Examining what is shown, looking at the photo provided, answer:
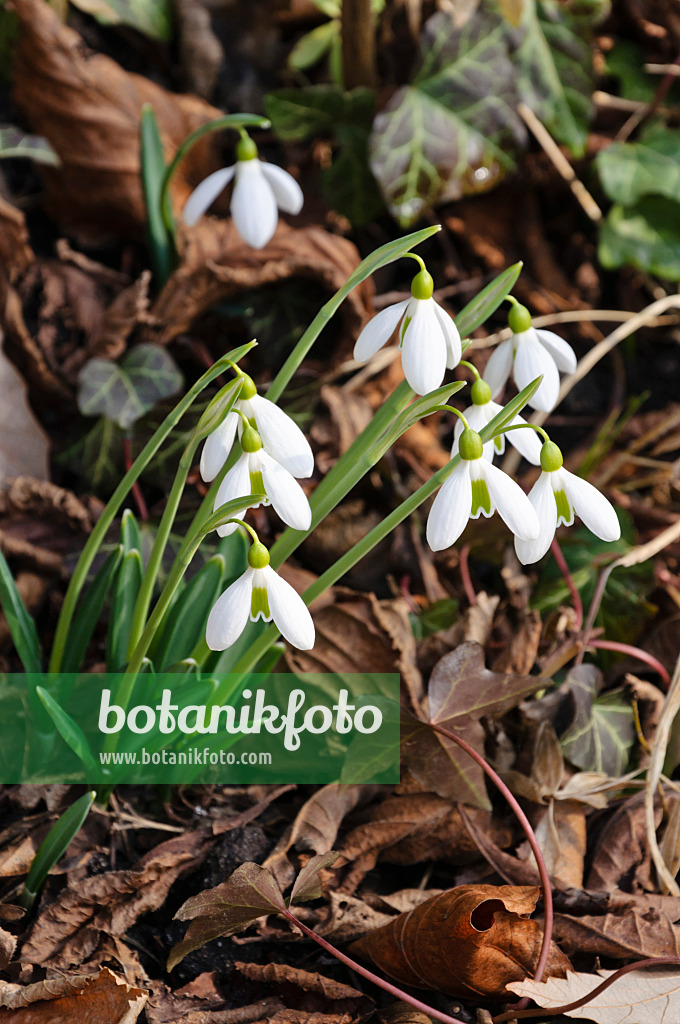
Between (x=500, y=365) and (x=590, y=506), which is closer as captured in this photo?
(x=590, y=506)

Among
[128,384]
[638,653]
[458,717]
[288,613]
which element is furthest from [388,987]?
[128,384]

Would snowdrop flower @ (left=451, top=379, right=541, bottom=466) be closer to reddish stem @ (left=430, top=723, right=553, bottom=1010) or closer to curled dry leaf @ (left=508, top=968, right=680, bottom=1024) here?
reddish stem @ (left=430, top=723, right=553, bottom=1010)

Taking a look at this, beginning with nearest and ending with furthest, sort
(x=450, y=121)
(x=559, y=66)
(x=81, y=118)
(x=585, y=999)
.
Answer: (x=585, y=999) → (x=81, y=118) → (x=450, y=121) → (x=559, y=66)

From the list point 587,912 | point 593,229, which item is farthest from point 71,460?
point 593,229

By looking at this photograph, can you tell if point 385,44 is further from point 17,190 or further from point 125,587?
point 125,587

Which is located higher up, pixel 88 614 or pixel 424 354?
pixel 424 354

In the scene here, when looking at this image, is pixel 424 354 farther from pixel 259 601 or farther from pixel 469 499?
pixel 259 601

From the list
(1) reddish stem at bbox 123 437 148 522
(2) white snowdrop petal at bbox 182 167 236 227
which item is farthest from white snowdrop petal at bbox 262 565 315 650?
(2) white snowdrop petal at bbox 182 167 236 227

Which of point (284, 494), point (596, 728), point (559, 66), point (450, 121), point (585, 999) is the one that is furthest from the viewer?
point (559, 66)
